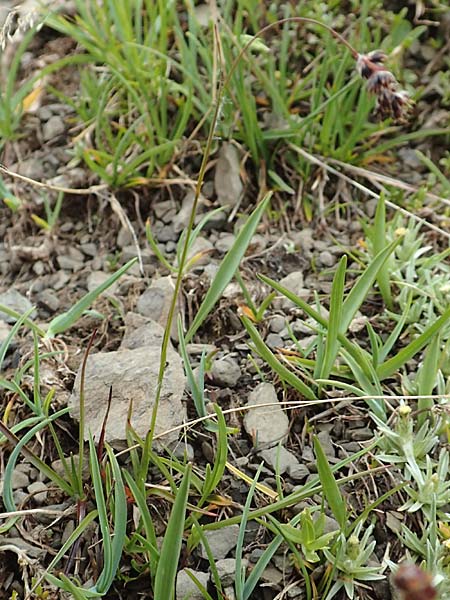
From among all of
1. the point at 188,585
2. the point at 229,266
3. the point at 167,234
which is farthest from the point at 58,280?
the point at 188,585

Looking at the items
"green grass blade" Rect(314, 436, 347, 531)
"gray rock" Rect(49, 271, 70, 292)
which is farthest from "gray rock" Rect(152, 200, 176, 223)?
A: "green grass blade" Rect(314, 436, 347, 531)

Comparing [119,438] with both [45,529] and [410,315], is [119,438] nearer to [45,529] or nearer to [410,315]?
[45,529]

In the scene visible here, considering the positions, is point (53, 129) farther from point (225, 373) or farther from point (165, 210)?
point (225, 373)

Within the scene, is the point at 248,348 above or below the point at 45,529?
above

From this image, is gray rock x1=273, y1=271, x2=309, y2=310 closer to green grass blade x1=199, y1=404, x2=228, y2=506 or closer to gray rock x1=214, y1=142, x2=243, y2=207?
gray rock x1=214, y1=142, x2=243, y2=207

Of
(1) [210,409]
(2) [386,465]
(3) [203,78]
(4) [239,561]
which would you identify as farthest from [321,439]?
(3) [203,78]

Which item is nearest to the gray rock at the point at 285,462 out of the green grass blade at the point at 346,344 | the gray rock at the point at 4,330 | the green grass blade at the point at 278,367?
the green grass blade at the point at 278,367
